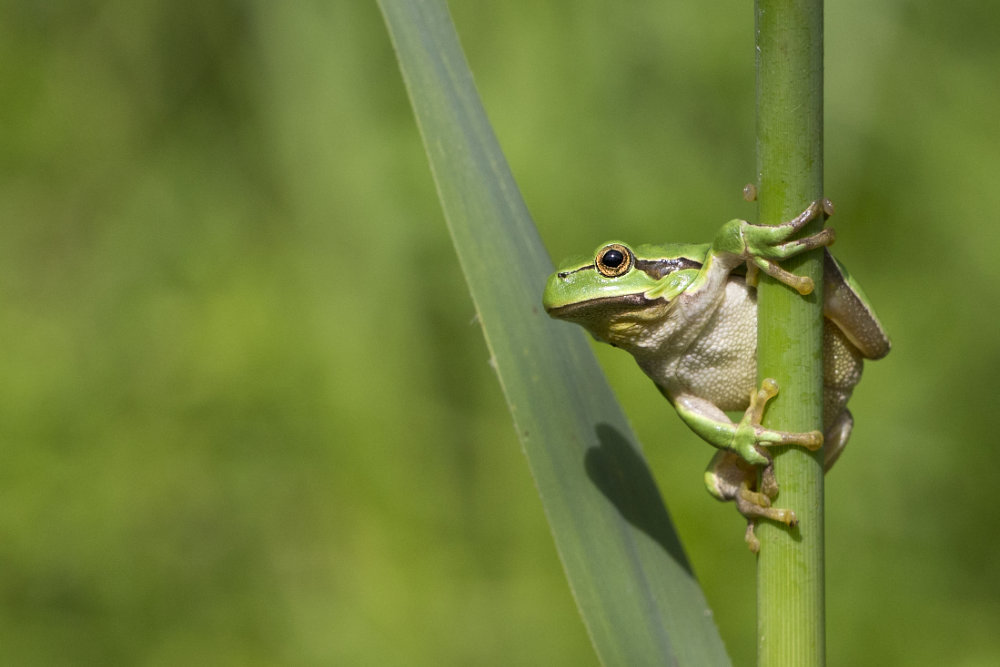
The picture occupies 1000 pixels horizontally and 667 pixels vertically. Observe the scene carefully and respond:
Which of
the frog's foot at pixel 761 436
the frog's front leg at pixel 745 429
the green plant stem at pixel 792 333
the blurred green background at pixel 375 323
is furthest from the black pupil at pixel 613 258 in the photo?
the blurred green background at pixel 375 323

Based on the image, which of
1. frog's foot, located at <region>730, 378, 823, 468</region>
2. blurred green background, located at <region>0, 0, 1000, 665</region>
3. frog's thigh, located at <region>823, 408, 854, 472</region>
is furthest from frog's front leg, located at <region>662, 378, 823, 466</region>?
blurred green background, located at <region>0, 0, 1000, 665</region>

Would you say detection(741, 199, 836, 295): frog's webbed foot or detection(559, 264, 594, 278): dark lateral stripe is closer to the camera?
detection(741, 199, 836, 295): frog's webbed foot

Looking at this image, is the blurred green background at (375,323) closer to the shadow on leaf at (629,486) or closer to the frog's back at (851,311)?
the frog's back at (851,311)

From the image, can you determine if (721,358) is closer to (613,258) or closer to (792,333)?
(613,258)

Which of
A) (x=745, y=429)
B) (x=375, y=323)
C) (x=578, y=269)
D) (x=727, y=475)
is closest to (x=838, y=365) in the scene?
(x=727, y=475)

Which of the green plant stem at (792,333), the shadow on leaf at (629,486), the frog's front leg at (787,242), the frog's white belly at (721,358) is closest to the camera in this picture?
the green plant stem at (792,333)

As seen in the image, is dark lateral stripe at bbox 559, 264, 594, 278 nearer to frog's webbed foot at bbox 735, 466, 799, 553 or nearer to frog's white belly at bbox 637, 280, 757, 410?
frog's white belly at bbox 637, 280, 757, 410

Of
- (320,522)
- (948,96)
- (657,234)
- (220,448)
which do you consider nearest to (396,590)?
(320,522)
